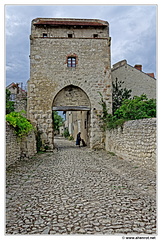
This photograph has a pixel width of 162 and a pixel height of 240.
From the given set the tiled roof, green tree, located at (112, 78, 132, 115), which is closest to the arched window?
the tiled roof

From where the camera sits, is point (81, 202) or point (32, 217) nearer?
point (32, 217)

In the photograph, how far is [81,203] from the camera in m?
3.45

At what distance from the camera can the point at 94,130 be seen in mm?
12477

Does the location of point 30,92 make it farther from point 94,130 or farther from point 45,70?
point 94,130

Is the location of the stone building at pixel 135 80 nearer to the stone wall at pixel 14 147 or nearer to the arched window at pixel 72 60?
the arched window at pixel 72 60

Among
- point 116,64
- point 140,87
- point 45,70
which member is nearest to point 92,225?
point 45,70

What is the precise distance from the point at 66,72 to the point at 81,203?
32.7 ft

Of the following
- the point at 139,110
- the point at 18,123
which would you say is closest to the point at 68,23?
the point at 139,110

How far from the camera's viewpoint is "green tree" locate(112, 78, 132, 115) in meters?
14.4

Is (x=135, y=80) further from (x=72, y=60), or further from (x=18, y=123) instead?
(x=18, y=123)

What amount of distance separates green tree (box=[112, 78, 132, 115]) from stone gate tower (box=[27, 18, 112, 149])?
6.96 ft

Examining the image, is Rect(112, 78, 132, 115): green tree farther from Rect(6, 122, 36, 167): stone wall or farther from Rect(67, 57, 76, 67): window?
Rect(6, 122, 36, 167): stone wall

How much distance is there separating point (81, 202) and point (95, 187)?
1004 millimetres

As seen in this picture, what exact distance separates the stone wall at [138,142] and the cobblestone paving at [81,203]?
68 centimetres
